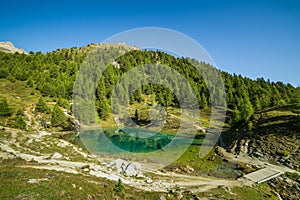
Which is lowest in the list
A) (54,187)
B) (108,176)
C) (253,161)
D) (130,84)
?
(108,176)

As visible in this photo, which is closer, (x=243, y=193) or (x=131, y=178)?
(x=243, y=193)

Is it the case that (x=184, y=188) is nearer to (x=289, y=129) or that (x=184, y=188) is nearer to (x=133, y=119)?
(x=289, y=129)

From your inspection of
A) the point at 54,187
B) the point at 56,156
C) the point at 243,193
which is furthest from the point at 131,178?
the point at 243,193

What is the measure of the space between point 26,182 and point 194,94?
94.4m

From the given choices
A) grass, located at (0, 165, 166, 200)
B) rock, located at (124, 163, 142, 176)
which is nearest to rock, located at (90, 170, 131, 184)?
grass, located at (0, 165, 166, 200)

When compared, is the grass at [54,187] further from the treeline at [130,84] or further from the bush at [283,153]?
the treeline at [130,84]

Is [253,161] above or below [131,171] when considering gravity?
above

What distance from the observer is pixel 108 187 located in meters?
20.3

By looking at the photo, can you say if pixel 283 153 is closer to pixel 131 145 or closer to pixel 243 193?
pixel 243 193

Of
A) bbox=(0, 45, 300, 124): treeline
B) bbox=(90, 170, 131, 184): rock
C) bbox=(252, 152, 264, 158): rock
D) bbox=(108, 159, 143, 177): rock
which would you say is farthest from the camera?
bbox=(0, 45, 300, 124): treeline

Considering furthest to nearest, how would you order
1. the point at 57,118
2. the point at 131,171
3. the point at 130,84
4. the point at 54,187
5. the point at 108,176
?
1. the point at 130,84
2. the point at 57,118
3. the point at 131,171
4. the point at 108,176
5. the point at 54,187

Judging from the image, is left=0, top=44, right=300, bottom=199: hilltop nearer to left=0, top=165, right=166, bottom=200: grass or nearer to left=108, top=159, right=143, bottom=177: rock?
left=0, top=165, right=166, bottom=200: grass

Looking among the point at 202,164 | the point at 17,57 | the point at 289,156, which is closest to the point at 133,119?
the point at 202,164

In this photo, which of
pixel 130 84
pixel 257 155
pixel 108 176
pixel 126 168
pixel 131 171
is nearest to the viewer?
pixel 108 176
